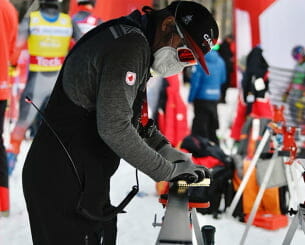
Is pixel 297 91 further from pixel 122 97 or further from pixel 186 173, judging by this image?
pixel 122 97

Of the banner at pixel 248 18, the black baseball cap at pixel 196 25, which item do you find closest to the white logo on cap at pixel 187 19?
the black baseball cap at pixel 196 25

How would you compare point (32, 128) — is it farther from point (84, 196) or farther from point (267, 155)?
point (84, 196)

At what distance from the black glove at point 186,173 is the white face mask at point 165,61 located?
31 centimetres

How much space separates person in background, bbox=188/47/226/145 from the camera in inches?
227

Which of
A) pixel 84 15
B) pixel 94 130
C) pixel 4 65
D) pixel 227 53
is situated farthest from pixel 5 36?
pixel 227 53

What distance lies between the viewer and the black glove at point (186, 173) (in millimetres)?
1671

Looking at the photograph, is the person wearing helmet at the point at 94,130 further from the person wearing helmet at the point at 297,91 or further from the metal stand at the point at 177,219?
the person wearing helmet at the point at 297,91

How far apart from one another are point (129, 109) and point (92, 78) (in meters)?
0.15

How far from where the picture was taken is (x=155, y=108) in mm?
4719

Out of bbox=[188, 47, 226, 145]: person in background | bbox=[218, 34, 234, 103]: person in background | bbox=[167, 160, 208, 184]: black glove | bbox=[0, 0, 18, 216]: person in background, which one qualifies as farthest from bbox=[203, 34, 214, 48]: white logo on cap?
bbox=[218, 34, 234, 103]: person in background

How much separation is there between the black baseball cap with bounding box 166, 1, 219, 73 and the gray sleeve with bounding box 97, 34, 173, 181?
0.17 metres

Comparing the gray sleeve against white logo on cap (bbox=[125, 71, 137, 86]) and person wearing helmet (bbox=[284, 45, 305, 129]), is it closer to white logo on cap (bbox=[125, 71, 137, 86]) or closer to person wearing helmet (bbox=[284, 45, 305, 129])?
white logo on cap (bbox=[125, 71, 137, 86])

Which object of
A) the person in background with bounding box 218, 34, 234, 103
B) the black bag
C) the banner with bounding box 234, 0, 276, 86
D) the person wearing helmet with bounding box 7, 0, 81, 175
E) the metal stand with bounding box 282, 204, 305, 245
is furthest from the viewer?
the person in background with bounding box 218, 34, 234, 103

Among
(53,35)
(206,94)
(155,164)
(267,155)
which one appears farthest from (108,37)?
(206,94)
